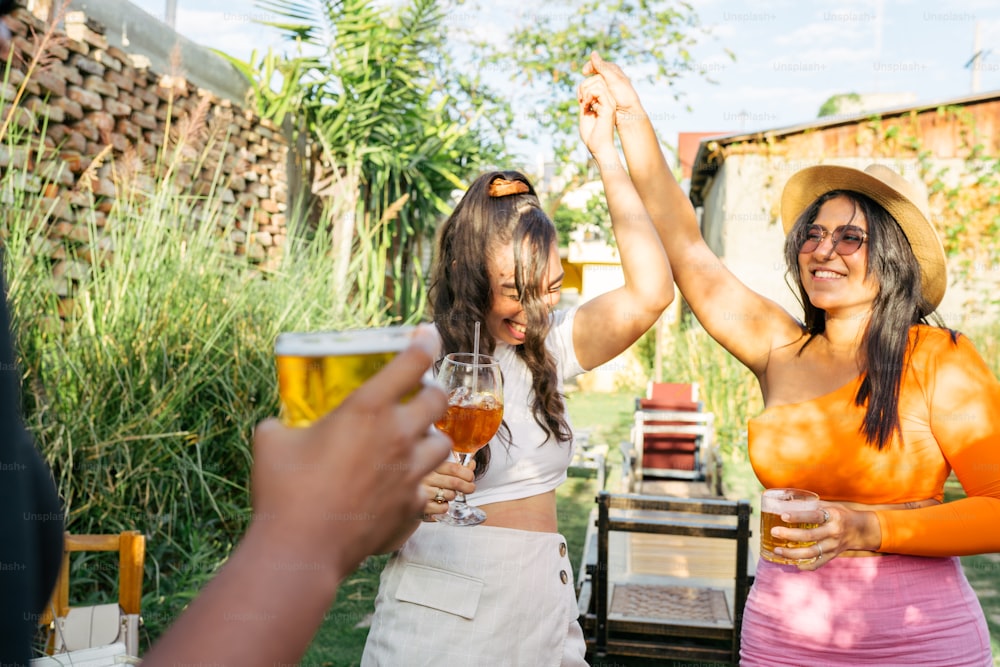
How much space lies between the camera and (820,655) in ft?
6.25

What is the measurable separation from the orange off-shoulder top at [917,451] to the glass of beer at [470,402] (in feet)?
3.01

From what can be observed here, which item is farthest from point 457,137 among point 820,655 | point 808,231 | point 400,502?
point 400,502

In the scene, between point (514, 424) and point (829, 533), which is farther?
point (514, 424)

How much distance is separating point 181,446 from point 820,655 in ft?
9.75

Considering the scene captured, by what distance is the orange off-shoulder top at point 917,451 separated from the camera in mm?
1829

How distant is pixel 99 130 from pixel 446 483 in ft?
14.6

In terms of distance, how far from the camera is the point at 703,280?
2.16 metres

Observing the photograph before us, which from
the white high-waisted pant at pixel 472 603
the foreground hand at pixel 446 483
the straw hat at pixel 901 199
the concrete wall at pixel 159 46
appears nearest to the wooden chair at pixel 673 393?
the concrete wall at pixel 159 46

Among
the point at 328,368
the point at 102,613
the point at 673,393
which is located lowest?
the point at 102,613

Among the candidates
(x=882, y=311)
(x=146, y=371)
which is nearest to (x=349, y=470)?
(x=882, y=311)

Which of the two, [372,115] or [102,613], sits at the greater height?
[372,115]

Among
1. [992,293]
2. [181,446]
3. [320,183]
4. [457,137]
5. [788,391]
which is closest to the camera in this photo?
[788,391]

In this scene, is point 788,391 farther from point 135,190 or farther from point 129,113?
point 129,113

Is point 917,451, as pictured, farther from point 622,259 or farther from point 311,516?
point 311,516
